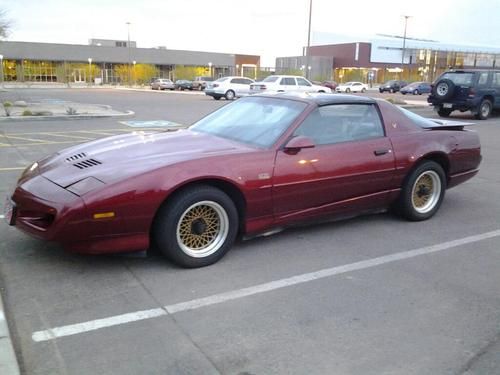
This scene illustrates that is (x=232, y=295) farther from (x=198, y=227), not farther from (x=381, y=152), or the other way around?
(x=381, y=152)

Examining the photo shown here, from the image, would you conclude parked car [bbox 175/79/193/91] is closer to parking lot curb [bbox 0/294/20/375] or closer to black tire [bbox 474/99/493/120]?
black tire [bbox 474/99/493/120]

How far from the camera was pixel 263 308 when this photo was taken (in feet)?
11.4

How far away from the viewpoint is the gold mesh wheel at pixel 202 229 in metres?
4.08

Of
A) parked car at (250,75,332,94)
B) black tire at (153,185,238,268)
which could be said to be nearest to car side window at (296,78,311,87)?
parked car at (250,75,332,94)

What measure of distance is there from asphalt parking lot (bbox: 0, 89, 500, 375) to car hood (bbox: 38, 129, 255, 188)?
2.37 feet

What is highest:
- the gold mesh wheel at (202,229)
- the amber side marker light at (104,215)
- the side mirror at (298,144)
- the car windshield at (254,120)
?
the car windshield at (254,120)

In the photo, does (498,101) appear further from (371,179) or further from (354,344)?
(354,344)

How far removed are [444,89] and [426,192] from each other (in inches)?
553

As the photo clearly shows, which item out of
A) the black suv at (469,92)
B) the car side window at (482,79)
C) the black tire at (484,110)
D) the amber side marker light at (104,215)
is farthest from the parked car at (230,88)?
the amber side marker light at (104,215)

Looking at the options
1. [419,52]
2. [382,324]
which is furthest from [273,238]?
[419,52]

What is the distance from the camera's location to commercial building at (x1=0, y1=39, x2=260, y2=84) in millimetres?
72188

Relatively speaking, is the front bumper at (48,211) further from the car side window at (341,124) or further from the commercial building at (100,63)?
the commercial building at (100,63)

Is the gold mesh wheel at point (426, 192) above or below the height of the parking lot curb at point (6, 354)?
above

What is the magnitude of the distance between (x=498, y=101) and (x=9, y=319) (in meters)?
19.9
